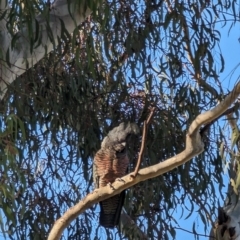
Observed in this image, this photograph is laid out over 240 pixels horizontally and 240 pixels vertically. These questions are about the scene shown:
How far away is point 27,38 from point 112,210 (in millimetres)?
934

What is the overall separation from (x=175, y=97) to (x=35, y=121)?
0.71m

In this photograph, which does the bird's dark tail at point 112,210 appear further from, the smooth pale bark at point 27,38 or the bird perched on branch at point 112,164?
the smooth pale bark at point 27,38

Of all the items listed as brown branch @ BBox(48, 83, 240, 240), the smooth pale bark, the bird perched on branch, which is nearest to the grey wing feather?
the bird perched on branch

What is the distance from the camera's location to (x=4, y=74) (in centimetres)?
312

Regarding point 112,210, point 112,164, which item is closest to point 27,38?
point 112,164

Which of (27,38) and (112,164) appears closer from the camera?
(27,38)

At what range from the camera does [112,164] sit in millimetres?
3621

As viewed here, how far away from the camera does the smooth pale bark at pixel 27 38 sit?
3.12 meters

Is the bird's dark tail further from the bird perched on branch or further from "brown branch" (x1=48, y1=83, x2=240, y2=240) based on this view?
"brown branch" (x1=48, y1=83, x2=240, y2=240)

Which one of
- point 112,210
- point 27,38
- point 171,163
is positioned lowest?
point 171,163

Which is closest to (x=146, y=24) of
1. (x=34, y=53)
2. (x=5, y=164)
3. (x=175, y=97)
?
(x=175, y=97)

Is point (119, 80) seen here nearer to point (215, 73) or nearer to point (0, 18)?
point (215, 73)

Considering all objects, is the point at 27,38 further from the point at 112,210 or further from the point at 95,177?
the point at 112,210

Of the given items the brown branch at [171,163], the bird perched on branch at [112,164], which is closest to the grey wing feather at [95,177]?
the bird perched on branch at [112,164]
